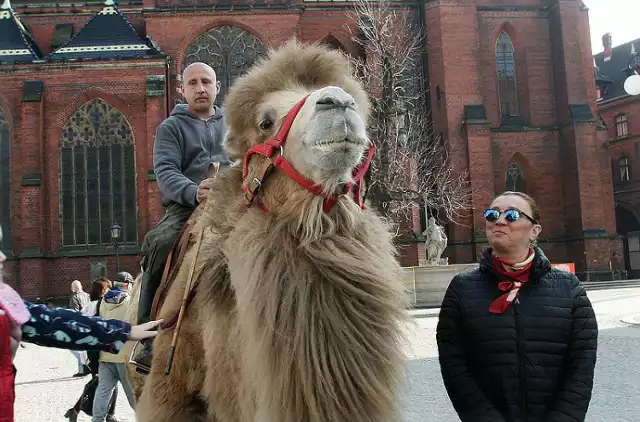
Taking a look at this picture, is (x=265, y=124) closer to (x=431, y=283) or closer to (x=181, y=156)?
(x=181, y=156)

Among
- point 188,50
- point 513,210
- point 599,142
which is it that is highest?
point 188,50

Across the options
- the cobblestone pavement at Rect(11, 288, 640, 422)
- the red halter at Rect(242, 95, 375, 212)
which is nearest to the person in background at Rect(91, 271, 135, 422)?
the cobblestone pavement at Rect(11, 288, 640, 422)

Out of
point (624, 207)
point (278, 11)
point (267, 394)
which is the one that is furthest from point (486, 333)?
point (624, 207)

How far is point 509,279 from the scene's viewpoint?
2865 mm

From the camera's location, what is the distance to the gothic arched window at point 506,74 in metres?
33.3

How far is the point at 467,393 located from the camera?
9.08ft

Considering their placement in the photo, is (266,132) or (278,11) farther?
(278,11)

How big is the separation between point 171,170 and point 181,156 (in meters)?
0.20

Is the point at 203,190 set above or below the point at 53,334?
above

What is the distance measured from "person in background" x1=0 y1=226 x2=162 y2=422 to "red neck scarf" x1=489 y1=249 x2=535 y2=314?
151 cm

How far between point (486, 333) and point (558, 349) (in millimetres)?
311

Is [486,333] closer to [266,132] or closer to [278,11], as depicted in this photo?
[266,132]

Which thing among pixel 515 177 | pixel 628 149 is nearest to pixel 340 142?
pixel 515 177

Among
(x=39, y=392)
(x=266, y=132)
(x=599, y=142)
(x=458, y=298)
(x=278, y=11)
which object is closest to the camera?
(x=266, y=132)
